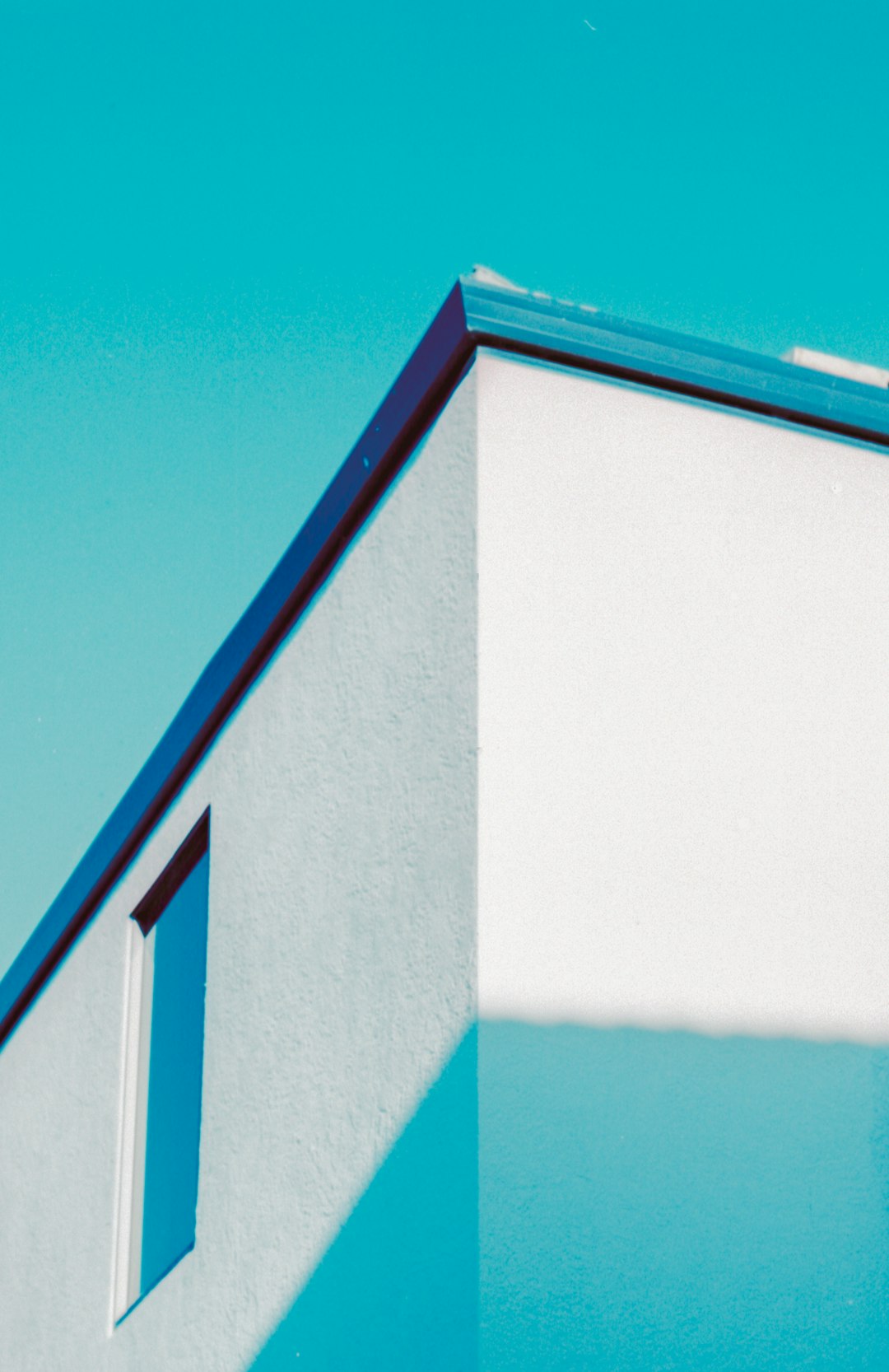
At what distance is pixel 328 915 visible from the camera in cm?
488

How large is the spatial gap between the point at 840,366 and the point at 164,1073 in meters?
4.14

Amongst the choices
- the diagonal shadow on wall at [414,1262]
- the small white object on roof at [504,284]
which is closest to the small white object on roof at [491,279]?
the small white object on roof at [504,284]

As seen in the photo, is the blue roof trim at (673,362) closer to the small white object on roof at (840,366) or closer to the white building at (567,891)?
the white building at (567,891)

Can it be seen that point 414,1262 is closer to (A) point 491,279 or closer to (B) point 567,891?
(B) point 567,891

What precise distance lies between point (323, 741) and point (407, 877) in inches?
38.4

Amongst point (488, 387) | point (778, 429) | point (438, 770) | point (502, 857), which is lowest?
point (502, 857)

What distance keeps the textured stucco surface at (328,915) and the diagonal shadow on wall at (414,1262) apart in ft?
0.27

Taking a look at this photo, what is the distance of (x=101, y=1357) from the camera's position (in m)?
6.61

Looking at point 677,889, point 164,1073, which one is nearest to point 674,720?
point 677,889

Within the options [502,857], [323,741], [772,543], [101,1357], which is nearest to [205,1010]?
[323,741]

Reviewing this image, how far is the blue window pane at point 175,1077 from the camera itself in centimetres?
647

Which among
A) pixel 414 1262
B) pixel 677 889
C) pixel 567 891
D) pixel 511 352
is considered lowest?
pixel 414 1262

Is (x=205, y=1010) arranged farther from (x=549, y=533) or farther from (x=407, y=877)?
(x=549, y=533)

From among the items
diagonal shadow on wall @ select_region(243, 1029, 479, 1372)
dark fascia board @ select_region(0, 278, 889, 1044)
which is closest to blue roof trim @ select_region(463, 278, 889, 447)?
dark fascia board @ select_region(0, 278, 889, 1044)
